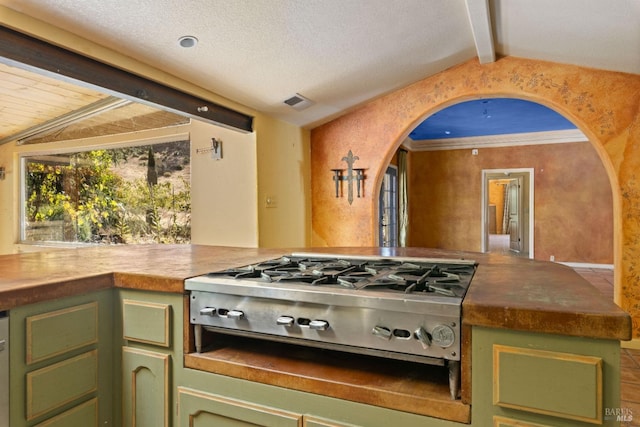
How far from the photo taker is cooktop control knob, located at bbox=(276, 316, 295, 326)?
1155mm

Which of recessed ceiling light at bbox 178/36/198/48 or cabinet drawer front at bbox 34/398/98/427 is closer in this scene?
cabinet drawer front at bbox 34/398/98/427

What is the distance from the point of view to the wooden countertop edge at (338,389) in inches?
38.4

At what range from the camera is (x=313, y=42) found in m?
2.80

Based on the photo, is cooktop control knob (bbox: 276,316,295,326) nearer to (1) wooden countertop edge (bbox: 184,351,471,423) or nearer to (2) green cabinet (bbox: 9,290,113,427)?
(1) wooden countertop edge (bbox: 184,351,471,423)

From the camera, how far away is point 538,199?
7355 mm

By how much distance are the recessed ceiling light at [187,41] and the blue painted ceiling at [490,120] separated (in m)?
3.76

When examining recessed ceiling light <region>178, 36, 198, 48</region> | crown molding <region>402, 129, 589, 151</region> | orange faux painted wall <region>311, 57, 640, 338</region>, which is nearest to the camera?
recessed ceiling light <region>178, 36, 198, 48</region>

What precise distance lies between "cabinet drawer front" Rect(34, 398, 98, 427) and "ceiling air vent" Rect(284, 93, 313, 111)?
2922 mm

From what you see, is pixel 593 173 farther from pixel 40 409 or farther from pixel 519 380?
pixel 40 409

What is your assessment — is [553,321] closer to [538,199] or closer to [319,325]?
[319,325]

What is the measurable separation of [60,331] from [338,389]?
944 millimetres

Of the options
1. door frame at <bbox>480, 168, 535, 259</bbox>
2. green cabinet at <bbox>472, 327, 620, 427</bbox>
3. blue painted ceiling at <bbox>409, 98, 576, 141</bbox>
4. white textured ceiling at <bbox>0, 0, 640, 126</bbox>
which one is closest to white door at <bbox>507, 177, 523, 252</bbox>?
door frame at <bbox>480, 168, 535, 259</bbox>

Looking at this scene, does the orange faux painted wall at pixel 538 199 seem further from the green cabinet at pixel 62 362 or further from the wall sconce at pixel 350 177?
the green cabinet at pixel 62 362

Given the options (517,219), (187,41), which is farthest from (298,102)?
(517,219)
